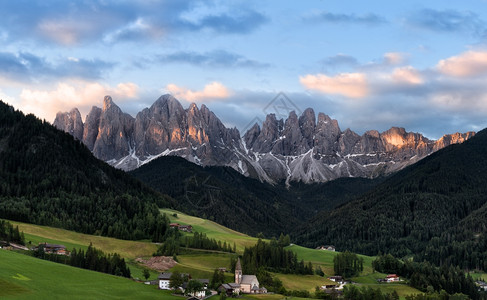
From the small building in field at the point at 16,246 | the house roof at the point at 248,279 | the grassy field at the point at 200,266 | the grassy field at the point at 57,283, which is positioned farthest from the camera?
the grassy field at the point at 200,266

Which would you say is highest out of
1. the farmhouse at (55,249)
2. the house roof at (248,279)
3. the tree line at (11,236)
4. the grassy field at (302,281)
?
the tree line at (11,236)

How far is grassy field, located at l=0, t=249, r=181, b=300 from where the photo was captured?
102500 mm

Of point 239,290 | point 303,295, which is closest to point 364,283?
point 303,295

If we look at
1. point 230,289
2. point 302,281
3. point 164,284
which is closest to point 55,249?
point 164,284

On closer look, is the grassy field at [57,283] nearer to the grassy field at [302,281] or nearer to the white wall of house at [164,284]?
the white wall of house at [164,284]

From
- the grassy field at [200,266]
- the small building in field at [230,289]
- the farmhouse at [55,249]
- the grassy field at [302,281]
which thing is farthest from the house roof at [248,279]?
the farmhouse at [55,249]

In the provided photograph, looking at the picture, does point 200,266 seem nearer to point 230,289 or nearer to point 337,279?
point 337,279

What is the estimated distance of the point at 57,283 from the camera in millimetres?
114000

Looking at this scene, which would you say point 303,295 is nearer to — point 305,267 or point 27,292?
point 305,267

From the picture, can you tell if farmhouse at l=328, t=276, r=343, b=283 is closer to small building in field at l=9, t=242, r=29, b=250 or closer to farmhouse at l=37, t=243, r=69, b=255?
farmhouse at l=37, t=243, r=69, b=255

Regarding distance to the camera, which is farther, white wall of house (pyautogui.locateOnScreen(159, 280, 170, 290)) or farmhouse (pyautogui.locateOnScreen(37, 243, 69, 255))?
farmhouse (pyautogui.locateOnScreen(37, 243, 69, 255))

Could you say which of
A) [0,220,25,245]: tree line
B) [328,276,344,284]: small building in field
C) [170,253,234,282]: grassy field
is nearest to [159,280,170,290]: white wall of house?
[170,253,234,282]: grassy field

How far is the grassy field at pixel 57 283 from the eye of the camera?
336 ft

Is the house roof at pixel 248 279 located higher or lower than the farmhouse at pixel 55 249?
lower
